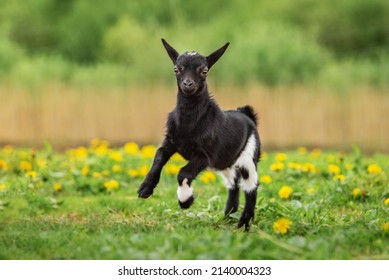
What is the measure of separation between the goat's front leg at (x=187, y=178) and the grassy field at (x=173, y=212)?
24cm

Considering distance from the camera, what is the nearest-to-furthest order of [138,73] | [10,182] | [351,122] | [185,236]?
[185,236] → [10,182] → [351,122] → [138,73]

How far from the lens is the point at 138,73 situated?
1734 centimetres

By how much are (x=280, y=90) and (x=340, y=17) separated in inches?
372

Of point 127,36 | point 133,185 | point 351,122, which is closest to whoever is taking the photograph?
point 133,185

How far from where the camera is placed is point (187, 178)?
4.71 m

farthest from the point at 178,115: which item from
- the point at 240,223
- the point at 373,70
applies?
the point at 373,70

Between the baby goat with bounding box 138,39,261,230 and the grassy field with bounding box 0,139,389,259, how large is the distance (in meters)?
0.32

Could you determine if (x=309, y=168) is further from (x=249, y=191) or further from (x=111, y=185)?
(x=249, y=191)

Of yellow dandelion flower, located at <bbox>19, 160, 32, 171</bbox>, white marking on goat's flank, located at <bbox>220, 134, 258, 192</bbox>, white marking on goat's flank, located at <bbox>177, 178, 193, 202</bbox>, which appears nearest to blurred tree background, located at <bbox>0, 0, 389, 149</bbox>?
yellow dandelion flower, located at <bbox>19, 160, 32, 171</bbox>

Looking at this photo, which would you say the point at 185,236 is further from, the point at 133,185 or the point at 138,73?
the point at 138,73

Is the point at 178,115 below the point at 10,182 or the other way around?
the other way around

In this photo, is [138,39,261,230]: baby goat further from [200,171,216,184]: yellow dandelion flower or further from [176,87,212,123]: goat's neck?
[200,171,216,184]: yellow dandelion flower

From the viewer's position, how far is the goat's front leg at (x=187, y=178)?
4.71m

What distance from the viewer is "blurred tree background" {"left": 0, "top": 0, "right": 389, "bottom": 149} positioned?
55.5 feet
